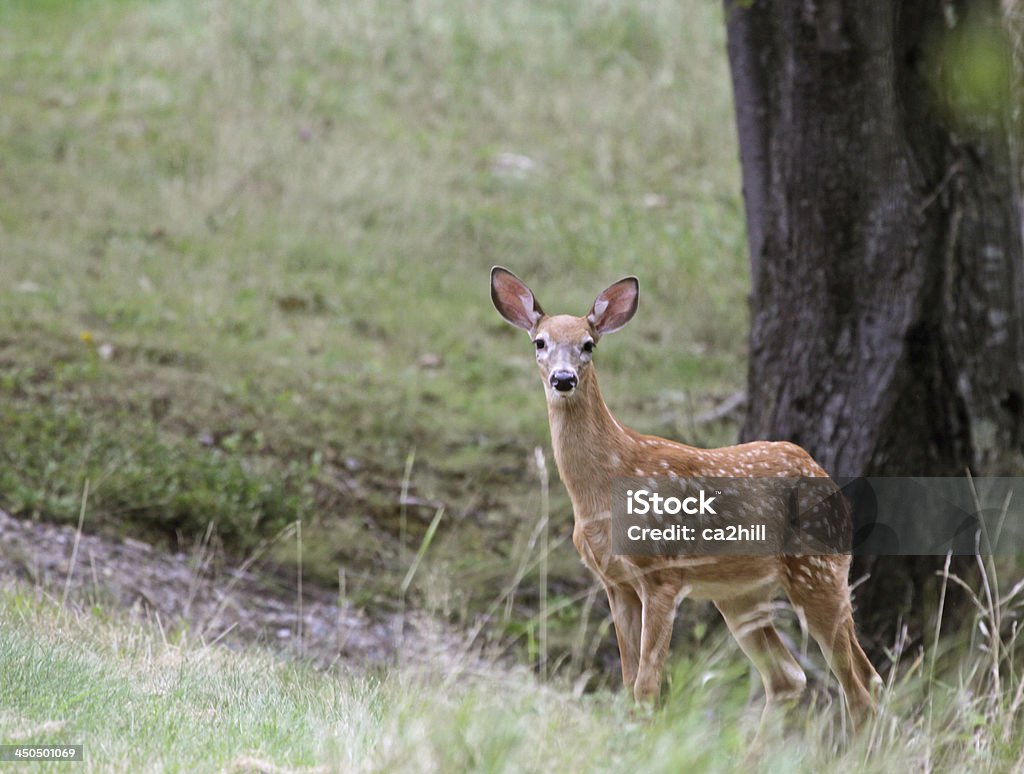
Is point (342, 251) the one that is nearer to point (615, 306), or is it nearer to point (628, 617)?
point (615, 306)

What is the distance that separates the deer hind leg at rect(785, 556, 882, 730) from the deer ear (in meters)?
0.94

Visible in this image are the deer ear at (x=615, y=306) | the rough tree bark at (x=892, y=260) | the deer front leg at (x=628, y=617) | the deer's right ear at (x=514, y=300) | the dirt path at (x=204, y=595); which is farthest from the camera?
the dirt path at (x=204, y=595)

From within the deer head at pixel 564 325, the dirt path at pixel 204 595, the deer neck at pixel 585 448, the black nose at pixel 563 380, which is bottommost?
the dirt path at pixel 204 595

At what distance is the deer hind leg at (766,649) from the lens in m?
4.57

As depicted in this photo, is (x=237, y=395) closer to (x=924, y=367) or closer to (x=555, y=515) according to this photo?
(x=555, y=515)

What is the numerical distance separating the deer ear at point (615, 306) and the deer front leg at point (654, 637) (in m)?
0.86

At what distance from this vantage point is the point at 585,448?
432 centimetres

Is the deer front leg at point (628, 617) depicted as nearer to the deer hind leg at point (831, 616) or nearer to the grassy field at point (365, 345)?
the grassy field at point (365, 345)

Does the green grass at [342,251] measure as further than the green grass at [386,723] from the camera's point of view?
Yes

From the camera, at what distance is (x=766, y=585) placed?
14.6 feet

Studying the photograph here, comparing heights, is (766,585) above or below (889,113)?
below

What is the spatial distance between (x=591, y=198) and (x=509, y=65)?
3.05 metres

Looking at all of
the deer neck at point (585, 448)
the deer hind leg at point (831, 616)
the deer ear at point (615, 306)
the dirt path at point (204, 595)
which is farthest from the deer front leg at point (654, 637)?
the dirt path at point (204, 595)

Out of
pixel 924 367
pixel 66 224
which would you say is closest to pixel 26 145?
pixel 66 224
